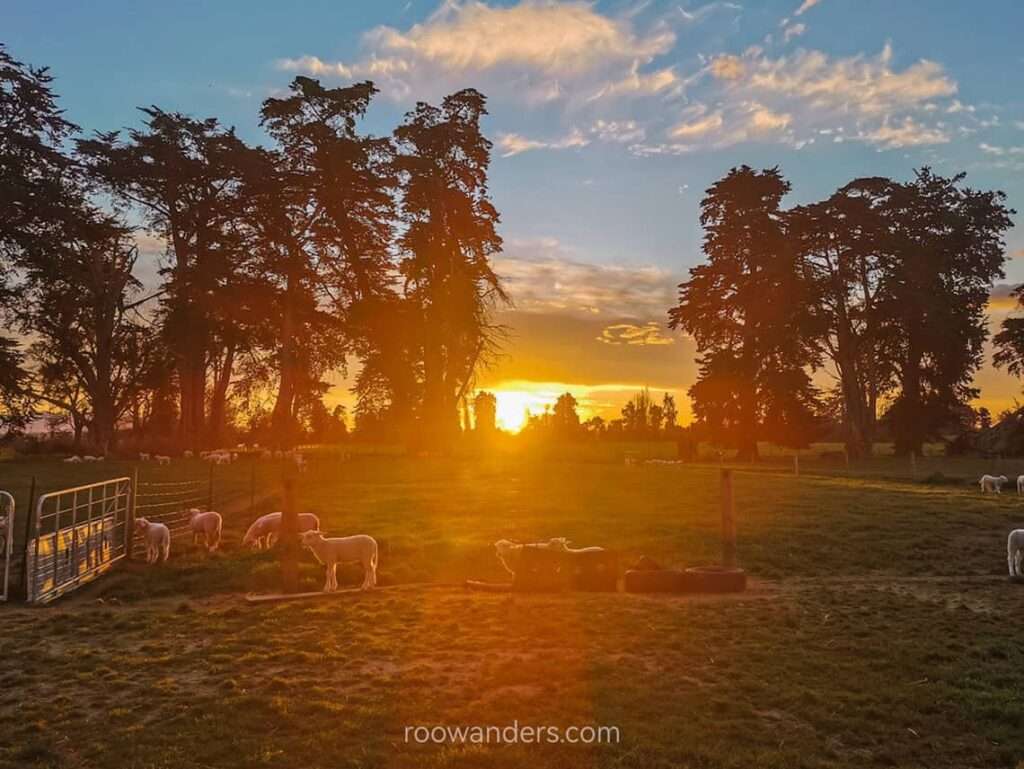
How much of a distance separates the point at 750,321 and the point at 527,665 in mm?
49463

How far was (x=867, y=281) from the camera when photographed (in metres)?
55.1

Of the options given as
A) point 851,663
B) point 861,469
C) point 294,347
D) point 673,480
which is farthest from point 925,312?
point 851,663

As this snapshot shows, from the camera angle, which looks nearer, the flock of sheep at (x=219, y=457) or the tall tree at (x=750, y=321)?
the flock of sheep at (x=219, y=457)

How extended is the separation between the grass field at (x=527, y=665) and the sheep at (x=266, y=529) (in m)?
0.67

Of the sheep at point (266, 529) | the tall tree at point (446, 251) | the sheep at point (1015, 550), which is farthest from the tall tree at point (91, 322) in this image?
the sheep at point (1015, 550)

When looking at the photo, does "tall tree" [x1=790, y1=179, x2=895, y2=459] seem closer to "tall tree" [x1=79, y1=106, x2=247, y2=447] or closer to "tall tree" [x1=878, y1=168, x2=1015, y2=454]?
"tall tree" [x1=878, y1=168, x2=1015, y2=454]

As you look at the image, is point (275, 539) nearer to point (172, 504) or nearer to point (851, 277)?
point (172, 504)

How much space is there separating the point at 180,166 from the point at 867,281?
48.8 meters

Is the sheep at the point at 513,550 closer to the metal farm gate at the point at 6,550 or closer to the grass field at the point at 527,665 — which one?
the grass field at the point at 527,665

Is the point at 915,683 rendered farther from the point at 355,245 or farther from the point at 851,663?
the point at 355,245

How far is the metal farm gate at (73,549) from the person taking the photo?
38.2 feet

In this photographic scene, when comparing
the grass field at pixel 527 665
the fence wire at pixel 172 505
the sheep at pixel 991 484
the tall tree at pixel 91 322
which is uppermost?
the tall tree at pixel 91 322

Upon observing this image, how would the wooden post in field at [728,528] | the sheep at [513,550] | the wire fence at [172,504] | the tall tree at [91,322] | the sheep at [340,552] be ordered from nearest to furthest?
the sheep at [340,552] < the sheep at [513,550] < the wooden post in field at [728,528] < the wire fence at [172,504] < the tall tree at [91,322]

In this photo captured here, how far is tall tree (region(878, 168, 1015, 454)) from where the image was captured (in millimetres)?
52594
